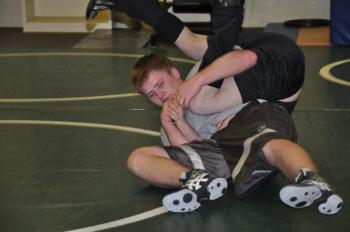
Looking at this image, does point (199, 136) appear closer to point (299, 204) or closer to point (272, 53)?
point (272, 53)

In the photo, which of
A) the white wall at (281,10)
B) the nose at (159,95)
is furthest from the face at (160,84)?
the white wall at (281,10)

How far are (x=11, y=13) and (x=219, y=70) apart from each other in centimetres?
671

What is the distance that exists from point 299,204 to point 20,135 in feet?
5.71

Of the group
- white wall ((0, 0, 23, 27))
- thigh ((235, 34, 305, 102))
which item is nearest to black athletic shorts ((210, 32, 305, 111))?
thigh ((235, 34, 305, 102))

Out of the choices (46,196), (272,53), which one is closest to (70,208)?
(46,196)

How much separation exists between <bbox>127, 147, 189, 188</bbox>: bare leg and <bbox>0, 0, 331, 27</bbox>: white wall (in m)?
5.85

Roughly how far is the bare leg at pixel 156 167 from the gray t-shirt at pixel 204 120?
252 mm

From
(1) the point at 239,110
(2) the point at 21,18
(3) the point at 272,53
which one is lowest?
(2) the point at 21,18

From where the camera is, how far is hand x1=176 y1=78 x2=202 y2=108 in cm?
273

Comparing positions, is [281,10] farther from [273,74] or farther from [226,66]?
[226,66]

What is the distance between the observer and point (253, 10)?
847 centimetres

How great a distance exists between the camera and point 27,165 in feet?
10.3

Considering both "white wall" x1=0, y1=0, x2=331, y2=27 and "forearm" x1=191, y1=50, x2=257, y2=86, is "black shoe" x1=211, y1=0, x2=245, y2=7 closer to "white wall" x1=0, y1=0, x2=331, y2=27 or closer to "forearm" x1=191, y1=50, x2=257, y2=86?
"forearm" x1=191, y1=50, x2=257, y2=86

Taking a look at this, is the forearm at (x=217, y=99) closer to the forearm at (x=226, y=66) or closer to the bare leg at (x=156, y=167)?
the forearm at (x=226, y=66)
